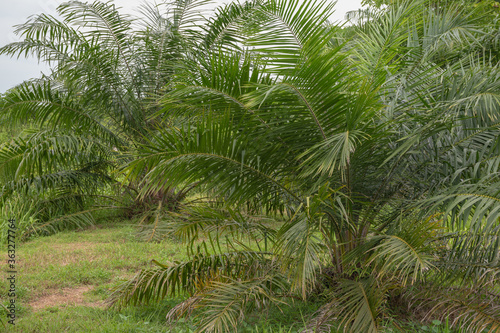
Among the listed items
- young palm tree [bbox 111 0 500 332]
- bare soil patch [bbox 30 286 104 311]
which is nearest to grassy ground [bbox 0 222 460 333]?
bare soil patch [bbox 30 286 104 311]

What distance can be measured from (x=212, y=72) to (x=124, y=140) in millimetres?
5698

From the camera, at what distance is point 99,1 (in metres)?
8.34

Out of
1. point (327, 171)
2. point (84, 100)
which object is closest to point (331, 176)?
point (327, 171)

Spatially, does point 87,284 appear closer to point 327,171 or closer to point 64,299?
point 64,299

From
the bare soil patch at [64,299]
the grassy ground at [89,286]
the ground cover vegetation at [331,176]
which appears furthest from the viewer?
the bare soil patch at [64,299]

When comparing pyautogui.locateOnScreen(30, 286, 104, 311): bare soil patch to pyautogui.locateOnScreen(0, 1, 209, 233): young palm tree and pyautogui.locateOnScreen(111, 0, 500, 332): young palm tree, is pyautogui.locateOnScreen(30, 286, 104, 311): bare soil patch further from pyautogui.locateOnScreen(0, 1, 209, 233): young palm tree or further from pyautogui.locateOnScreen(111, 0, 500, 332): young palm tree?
pyautogui.locateOnScreen(0, 1, 209, 233): young palm tree

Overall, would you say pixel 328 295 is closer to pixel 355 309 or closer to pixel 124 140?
pixel 355 309

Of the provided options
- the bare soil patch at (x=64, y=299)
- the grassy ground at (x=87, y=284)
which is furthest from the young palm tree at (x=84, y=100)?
the bare soil patch at (x=64, y=299)

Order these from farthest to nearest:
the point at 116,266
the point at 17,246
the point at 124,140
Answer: the point at 124,140 → the point at 17,246 → the point at 116,266

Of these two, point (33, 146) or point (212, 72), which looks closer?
point (212, 72)

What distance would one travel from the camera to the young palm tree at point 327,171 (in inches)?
134

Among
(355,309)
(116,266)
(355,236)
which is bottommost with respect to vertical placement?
(116,266)

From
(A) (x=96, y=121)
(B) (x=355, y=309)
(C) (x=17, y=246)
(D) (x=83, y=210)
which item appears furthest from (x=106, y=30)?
(B) (x=355, y=309)

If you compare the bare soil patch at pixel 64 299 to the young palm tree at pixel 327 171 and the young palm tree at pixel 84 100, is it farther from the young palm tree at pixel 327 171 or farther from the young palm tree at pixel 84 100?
the young palm tree at pixel 84 100
